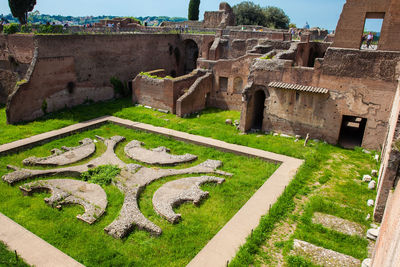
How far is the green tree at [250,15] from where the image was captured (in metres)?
40.2

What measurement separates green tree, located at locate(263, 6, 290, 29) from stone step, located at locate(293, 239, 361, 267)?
3621 cm

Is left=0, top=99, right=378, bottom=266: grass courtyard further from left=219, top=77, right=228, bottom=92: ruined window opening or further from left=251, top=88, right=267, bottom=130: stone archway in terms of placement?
left=219, top=77, right=228, bottom=92: ruined window opening

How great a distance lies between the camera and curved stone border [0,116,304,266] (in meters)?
7.55

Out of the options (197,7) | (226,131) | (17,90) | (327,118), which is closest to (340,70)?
(327,118)

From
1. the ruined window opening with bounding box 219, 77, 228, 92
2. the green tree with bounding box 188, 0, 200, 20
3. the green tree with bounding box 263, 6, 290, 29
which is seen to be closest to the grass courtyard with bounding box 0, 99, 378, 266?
the ruined window opening with bounding box 219, 77, 228, 92

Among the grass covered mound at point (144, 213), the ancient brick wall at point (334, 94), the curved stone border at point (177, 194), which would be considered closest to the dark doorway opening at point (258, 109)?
the ancient brick wall at point (334, 94)

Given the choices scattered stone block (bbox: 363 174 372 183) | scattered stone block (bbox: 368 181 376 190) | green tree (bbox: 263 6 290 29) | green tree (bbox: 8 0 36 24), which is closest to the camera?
scattered stone block (bbox: 368 181 376 190)

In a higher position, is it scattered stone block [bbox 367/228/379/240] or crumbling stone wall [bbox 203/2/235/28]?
crumbling stone wall [bbox 203/2/235/28]

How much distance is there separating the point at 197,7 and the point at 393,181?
125ft

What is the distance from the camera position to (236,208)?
957 cm

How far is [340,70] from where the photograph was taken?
44.8 ft

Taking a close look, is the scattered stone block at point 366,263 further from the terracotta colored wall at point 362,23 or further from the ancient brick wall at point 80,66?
the ancient brick wall at point 80,66

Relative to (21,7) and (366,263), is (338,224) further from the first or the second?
(21,7)

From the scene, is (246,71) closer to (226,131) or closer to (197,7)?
(226,131)
